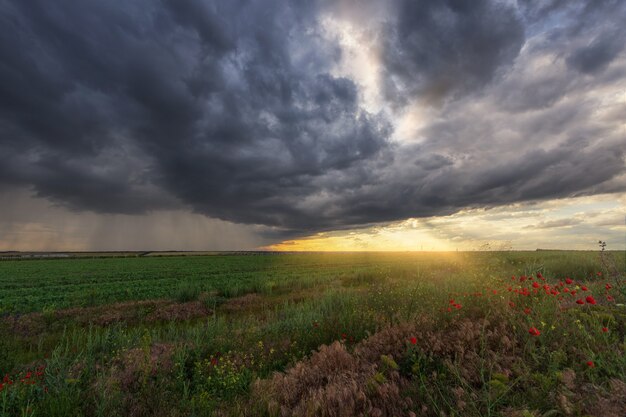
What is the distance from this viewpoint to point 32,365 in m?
6.64

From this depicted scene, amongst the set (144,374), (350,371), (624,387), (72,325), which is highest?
(624,387)

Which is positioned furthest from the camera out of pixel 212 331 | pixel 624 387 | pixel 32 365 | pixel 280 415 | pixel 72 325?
pixel 72 325

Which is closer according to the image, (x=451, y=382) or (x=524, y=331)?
(x=451, y=382)

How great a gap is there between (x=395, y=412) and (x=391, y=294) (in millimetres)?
5529

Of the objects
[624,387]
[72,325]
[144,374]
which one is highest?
[624,387]

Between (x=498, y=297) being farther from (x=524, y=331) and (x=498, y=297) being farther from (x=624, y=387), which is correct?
(x=624, y=387)

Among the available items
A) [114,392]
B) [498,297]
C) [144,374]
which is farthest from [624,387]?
[144,374]

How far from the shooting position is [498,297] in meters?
5.17

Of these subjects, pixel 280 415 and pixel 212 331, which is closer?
pixel 280 415

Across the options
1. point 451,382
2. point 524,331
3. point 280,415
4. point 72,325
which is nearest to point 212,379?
point 280,415

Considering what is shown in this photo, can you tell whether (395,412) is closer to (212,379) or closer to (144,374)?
(212,379)

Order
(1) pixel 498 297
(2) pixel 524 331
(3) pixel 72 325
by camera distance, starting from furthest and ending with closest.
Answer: (3) pixel 72 325 → (1) pixel 498 297 → (2) pixel 524 331

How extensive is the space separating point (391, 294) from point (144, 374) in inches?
236

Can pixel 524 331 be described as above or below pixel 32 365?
above
